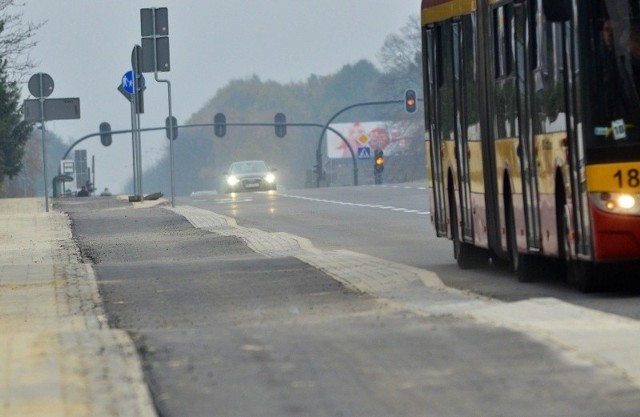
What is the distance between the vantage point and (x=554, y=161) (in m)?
15.6

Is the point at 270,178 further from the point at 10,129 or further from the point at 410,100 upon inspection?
the point at 410,100

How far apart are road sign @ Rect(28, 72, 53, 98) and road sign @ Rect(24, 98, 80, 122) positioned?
176 millimetres

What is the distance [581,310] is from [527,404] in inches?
149

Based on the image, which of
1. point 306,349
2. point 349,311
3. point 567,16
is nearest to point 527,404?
point 306,349

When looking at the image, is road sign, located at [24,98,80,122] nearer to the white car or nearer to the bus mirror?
the bus mirror

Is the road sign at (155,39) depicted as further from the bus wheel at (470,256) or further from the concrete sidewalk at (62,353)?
the bus wheel at (470,256)

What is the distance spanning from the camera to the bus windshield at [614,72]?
14.6 meters

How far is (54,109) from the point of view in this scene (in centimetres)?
4094

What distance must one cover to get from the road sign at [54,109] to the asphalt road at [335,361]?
23.8 metres

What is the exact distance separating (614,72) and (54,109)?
27.4m

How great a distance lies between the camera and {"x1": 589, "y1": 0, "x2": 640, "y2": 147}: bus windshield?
14.6 meters

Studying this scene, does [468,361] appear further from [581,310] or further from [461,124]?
[461,124]

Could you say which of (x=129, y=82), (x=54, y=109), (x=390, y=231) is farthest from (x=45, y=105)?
(x=390, y=231)

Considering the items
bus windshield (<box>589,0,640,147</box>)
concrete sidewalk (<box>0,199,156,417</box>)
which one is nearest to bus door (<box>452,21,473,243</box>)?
concrete sidewalk (<box>0,199,156,417</box>)
